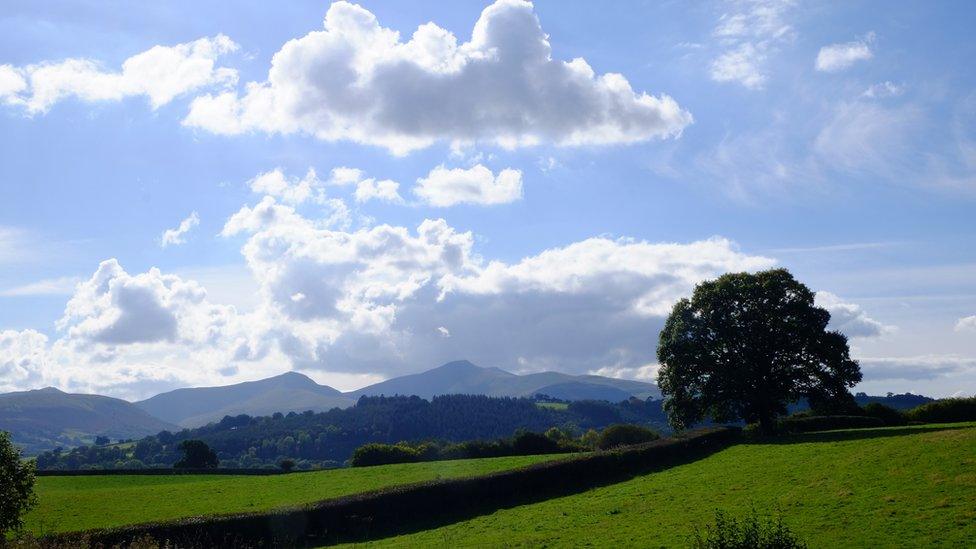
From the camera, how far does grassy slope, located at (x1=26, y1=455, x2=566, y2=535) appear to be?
40231mm

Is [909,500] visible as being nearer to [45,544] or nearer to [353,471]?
[45,544]

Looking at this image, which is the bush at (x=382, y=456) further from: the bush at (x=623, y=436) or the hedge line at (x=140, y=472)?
the bush at (x=623, y=436)

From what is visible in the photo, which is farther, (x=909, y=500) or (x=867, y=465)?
(x=867, y=465)

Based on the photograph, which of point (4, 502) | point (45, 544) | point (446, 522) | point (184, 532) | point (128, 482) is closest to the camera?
point (45, 544)

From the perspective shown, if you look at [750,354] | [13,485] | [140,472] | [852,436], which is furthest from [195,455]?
[852,436]

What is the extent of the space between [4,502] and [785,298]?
54619mm

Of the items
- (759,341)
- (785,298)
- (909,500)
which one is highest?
(785,298)

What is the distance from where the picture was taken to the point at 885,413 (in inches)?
2569

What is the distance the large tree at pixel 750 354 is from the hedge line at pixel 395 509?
10.5 metres

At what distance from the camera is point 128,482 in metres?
61.3

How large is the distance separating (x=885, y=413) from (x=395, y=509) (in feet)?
170

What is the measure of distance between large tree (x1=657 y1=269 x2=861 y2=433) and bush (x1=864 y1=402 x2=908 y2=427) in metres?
12.5

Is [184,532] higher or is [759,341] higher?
[759,341]

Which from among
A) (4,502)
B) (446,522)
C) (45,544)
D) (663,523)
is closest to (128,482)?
(4,502)
